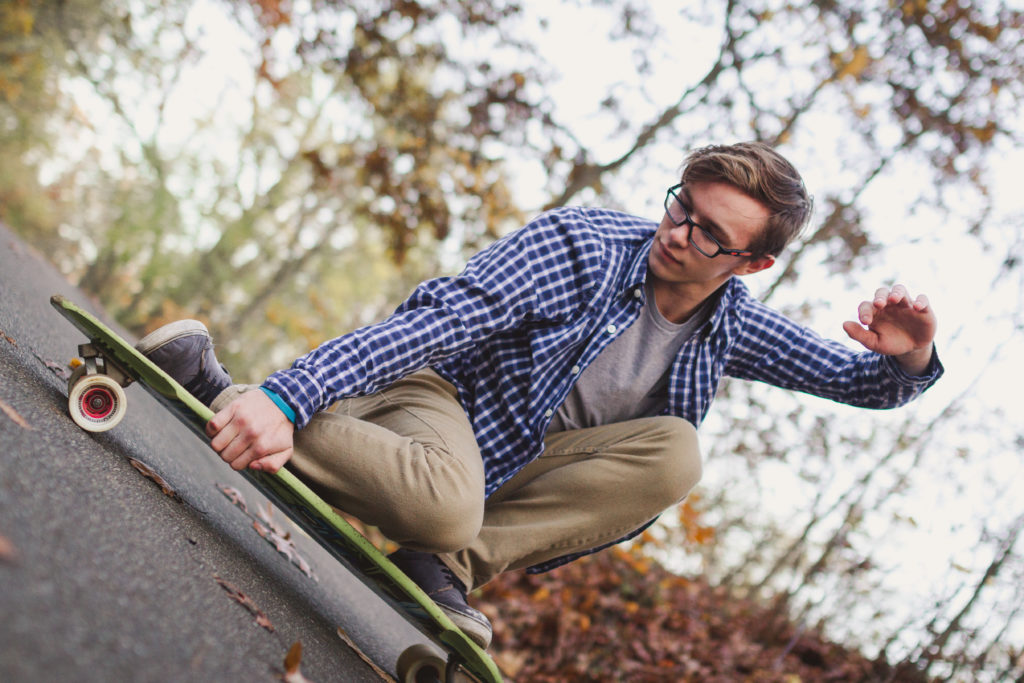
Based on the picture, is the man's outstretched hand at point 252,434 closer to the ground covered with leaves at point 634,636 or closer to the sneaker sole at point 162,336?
the sneaker sole at point 162,336

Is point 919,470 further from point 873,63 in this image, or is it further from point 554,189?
point 554,189

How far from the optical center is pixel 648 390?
2.55m

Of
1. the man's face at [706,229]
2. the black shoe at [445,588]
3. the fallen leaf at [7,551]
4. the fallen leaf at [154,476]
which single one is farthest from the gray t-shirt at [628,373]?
the fallen leaf at [7,551]

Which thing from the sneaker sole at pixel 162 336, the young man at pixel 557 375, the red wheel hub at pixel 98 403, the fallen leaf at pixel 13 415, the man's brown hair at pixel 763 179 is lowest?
the red wheel hub at pixel 98 403

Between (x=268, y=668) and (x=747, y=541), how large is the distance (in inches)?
360

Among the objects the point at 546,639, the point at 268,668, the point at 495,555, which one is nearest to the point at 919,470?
the point at 546,639

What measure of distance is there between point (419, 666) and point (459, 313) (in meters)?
0.94

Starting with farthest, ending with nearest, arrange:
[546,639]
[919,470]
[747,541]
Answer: [747,541], [919,470], [546,639]

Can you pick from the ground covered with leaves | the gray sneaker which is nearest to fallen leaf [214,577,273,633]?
the gray sneaker

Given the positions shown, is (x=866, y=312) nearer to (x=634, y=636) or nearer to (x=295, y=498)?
(x=295, y=498)

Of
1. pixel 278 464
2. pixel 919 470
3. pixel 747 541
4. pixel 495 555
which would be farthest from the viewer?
pixel 747 541

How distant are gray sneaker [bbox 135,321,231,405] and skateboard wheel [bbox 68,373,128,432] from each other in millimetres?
118

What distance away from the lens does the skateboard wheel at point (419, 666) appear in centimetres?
197

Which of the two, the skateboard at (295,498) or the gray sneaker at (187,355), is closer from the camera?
the skateboard at (295,498)
